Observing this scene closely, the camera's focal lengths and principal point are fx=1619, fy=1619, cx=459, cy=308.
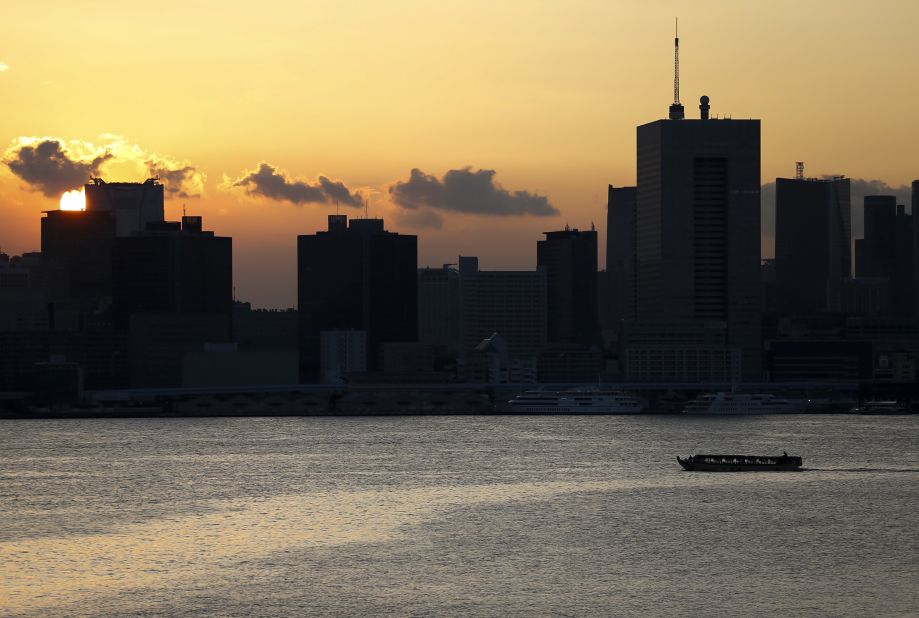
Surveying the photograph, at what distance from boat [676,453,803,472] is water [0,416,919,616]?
2.34 meters

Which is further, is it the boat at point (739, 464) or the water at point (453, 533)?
the boat at point (739, 464)

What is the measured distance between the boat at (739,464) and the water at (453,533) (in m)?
2.34

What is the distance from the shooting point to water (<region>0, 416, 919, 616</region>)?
210ft

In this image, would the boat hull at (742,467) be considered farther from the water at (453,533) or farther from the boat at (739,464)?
the water at (453,533)

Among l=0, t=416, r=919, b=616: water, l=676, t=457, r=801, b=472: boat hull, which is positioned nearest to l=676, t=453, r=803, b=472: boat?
l=676, t=457, r=801, b=472: boat hull

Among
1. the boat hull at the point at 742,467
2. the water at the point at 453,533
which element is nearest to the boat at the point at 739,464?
the boat hull at the point at 742,467

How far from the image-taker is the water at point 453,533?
210ft

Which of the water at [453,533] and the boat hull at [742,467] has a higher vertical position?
the boat hull at [742,467]

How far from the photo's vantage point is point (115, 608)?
6197 centimetres

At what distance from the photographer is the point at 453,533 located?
81250 mm

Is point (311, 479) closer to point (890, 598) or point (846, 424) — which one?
point (890, 598)

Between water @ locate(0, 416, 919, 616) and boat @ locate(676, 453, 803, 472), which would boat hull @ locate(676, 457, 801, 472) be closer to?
boat @ locate(676, 453, 803, 472)

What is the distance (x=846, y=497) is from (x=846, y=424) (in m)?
94.3

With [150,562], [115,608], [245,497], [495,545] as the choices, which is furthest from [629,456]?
[115,608]
